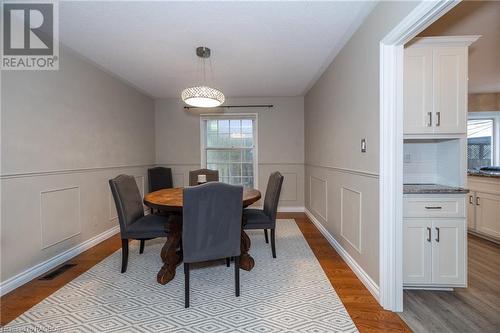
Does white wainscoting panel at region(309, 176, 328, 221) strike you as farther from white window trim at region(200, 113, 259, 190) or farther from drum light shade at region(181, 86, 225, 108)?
drum light shade at region(181, 86, 225, 108)

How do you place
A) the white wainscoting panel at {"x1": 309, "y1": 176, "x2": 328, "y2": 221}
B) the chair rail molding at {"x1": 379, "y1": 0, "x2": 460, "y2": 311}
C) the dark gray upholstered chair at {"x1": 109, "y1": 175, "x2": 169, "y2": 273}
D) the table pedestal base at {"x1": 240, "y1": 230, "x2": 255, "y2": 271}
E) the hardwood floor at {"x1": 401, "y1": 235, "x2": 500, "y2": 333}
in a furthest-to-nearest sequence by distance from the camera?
1. the white wainscoting panel at {"x1": 309, "y1": 176, "x2": 328, "y2": 221}
2. the table pedestal base at {"x1": 240, "y1": 230, "x2": 255, "y2": 271}
3. the dark gray upholstered chair at {"x1": 109, "y1": 175, "x2": 169, "y2": 273}
4. the chair rail molding at {"x1": 379, "y1": 0, "x2": 460, "y2": 311}
5. the hardwood floor at {"x1": 401, "y1": 235, "x2": 500, "y2": 333}

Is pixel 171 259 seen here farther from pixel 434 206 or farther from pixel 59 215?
pixel 434 206

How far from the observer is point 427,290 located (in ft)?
6.40

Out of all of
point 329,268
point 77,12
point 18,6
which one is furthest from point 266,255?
point 18,6

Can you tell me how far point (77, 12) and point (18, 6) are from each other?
0.47 metres

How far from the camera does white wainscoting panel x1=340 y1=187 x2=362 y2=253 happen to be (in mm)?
2202

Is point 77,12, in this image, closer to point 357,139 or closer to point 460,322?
point 357,139

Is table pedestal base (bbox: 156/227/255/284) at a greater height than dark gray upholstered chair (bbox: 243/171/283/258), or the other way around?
dark gray upholstered chair (bbox: 243/171/283/258)

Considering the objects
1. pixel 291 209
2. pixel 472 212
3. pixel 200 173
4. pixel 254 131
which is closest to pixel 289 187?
pixel 291 209

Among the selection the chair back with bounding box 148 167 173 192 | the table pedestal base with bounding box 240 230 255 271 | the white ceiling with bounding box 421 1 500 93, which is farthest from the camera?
the chair back with bounding box 148 167 173 192

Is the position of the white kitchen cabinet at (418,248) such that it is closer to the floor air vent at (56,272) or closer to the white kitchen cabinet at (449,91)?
the white kitchen cabinet at (449,91)

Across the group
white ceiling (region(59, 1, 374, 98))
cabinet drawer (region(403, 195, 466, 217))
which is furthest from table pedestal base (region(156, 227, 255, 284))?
white ceiling (region(59, 1, 374, 98))

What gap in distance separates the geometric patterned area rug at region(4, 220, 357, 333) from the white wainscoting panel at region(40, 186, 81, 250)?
21.2 inches

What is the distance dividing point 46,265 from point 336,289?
9.09ft
